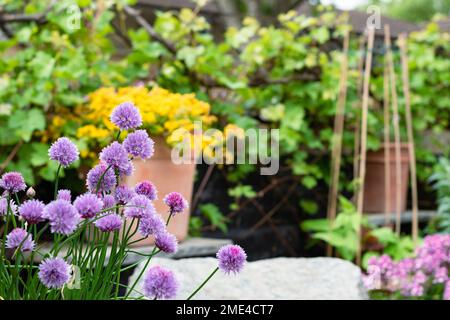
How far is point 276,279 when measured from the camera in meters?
2.30

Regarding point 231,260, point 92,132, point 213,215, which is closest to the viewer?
point 231,260

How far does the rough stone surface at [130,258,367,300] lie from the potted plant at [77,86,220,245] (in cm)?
39

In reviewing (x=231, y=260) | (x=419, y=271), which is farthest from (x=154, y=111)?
(x=231, y=260)

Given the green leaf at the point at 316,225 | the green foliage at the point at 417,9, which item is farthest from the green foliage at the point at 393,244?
the green foliage at the point at 417,9

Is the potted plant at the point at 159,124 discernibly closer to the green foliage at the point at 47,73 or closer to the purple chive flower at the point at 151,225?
the green foliage at the point at 47,73

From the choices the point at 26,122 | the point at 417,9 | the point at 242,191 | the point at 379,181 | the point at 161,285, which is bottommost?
the point at 161,285

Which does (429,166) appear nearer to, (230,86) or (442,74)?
(442,74)

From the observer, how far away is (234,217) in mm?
3510

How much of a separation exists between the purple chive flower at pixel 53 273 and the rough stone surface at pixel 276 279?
1.22 meters

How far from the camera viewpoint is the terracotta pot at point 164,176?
8.42 ft

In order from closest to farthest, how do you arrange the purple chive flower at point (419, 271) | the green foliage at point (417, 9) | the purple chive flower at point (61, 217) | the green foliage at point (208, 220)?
the purple chive flower at point (61, 217)
the purple chive flower at point (419, 271)
the green foliage at point (208, 220)
the green foliage at point (417, 9)

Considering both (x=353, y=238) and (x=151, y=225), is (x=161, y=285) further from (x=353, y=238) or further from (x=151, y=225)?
(x=353, y=238)

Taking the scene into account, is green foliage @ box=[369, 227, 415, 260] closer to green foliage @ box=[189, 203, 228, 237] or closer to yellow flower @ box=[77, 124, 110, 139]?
green foliage @ box=[189, 203, 228, 237]

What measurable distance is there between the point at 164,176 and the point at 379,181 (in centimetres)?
183
